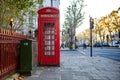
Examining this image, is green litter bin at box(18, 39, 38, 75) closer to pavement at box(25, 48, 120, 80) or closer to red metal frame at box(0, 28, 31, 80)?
red metal frame at box(0, 28, 31, 80)

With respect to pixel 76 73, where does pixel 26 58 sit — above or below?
above

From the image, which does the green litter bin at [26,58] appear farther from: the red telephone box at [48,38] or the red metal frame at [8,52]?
the red telephone box at [48,38]

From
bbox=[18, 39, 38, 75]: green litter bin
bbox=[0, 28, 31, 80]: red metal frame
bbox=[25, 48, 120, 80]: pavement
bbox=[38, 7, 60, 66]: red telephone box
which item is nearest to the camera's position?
bbox=[0, 28, 31, 80]: red metal frame

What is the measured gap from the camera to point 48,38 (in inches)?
599

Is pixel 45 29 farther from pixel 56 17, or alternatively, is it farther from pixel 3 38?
pixel 3 38

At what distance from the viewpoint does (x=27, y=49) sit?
11141 millimetres

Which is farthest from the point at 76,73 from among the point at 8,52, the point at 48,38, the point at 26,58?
the point at 48,38

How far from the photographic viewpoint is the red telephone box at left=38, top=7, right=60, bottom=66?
49.6 ft

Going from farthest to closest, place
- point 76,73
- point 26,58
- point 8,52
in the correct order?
point 76,73, point 26,58, point 8,52

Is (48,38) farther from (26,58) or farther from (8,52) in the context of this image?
(8,52)

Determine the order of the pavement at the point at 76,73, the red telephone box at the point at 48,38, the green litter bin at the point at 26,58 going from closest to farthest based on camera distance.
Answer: the pavement at the point at 76,73 → the green litter bin at the point at 26,58 → the red telephone box at the point at 48,38

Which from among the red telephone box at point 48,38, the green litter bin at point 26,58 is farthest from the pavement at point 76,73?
the red telephone box at point 48,38

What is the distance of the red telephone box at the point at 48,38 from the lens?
1511 cm

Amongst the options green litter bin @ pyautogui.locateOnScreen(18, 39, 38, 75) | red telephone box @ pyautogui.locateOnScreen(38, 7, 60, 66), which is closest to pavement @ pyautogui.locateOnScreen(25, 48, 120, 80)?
green litter bin @ pyautogui.locateOnScreen(18, 39, 38, 75)
